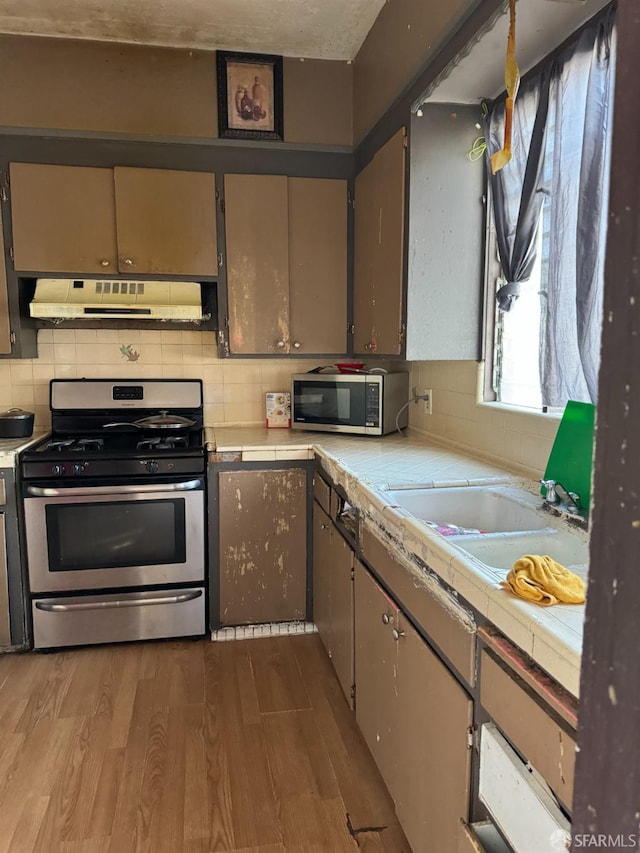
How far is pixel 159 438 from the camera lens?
9.36 ft

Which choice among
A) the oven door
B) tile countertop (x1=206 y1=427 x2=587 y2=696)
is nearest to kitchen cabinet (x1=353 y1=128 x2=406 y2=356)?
tile countertop (x1=206 y1=427 x2=587 y2=696)

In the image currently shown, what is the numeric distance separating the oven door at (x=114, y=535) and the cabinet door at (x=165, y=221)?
103 centimetres

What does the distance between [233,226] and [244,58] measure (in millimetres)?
752

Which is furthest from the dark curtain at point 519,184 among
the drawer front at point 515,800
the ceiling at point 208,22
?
the drawer front at point 515,800

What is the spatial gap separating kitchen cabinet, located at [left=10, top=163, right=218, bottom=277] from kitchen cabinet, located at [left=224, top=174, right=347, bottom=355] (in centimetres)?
15

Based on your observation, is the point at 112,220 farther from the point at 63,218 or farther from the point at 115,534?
the point at 115,534

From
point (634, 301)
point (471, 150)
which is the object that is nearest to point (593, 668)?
point (634, 301)

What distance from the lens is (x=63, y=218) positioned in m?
2.68

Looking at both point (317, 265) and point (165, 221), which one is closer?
point (165, 221)

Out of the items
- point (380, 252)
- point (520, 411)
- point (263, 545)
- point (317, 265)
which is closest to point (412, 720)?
point (520, 411)

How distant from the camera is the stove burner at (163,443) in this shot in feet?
8.63

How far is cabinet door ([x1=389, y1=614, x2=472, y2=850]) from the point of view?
122 centimetres

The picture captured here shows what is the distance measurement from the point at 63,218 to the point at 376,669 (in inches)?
91.2

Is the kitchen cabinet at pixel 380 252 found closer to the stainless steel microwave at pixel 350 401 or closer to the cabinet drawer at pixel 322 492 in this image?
the stainless steel microwave at pixel 350 401
